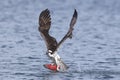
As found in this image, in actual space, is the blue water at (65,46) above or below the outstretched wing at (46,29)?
below

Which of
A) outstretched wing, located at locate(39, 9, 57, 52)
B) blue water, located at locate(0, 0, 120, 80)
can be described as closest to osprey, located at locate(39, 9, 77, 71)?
outstretched wing, located at locate(39, 9, 57, 52)

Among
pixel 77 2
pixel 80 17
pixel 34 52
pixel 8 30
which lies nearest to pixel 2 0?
pixel 77 2

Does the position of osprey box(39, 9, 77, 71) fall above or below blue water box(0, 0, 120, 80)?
above

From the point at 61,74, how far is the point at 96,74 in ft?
3.29

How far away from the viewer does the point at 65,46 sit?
27.5 m

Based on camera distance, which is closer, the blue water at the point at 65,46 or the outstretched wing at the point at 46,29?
the outstretched wing at the point at 46,29

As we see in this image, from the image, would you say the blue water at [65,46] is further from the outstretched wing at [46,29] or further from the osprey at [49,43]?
the outstretched wing at [46,29]

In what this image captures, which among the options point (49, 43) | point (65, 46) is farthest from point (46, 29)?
point (65, 46)

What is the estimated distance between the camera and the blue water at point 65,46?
21859 mm

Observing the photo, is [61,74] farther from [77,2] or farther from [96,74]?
[77,2]

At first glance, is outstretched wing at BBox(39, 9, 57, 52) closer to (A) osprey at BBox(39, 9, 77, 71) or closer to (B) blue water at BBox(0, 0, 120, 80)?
(A) osprey at BBox(39, 9, 77, 71)

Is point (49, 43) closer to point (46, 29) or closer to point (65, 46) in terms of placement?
point (46, 29)

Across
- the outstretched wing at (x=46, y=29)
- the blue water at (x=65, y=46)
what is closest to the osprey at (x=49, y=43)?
the outstretched wing at (x=46, y=29)

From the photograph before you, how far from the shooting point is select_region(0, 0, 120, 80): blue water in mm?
21859
